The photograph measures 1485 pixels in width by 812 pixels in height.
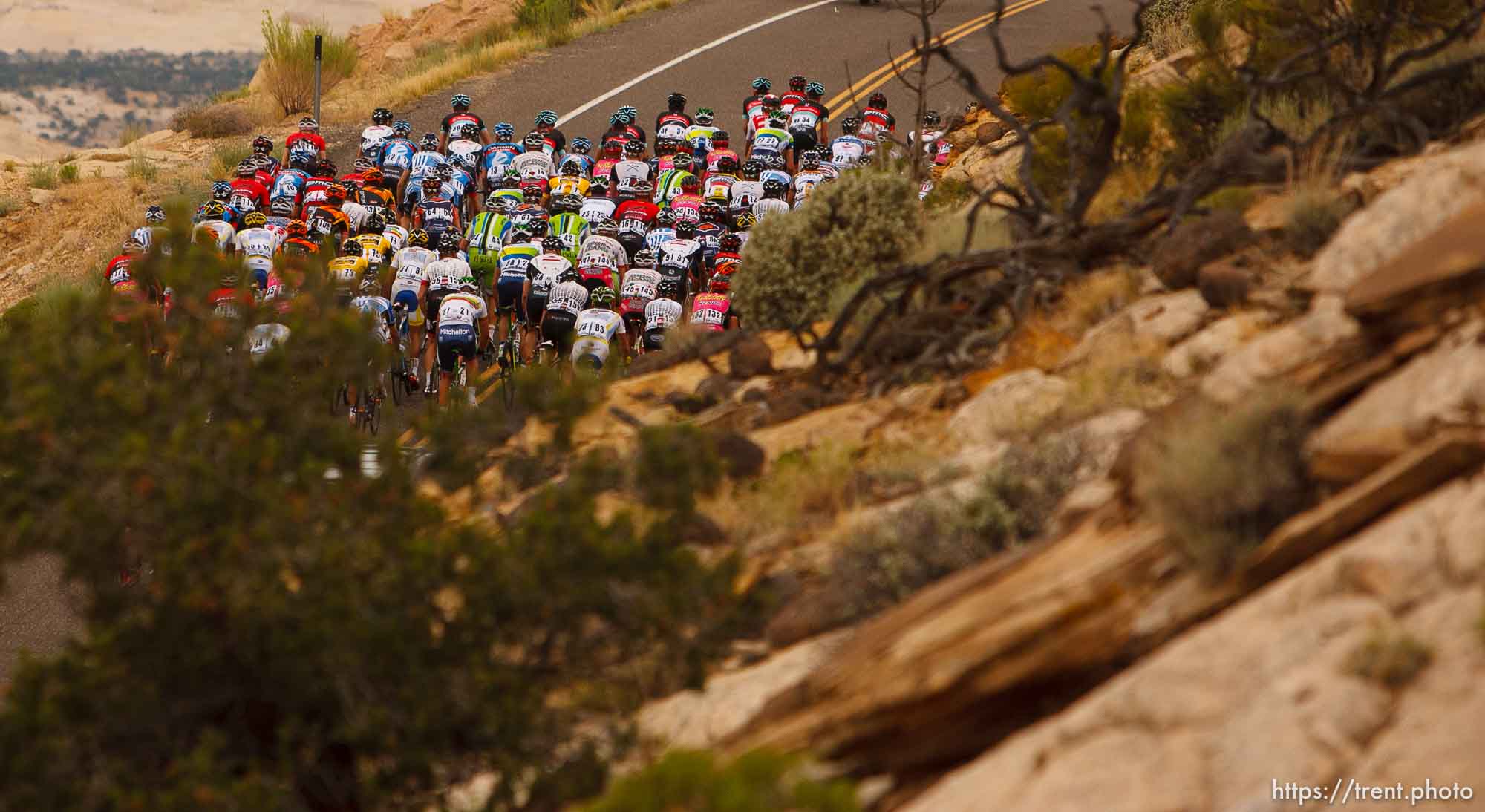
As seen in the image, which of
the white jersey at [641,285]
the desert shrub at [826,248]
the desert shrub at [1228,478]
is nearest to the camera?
the desert shrub at [1228,478]

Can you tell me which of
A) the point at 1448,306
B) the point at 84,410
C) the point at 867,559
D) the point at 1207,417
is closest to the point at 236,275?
the point at 84,410

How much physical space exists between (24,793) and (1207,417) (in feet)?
19.2

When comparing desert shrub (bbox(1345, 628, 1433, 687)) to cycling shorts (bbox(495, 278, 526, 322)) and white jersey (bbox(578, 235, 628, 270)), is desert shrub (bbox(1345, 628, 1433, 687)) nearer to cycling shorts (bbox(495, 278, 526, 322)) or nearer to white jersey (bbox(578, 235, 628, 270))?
white jersey (bbox(578, 235, 628, 270))

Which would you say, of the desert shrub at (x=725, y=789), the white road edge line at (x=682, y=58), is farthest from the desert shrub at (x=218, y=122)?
the desert shrub at (x=725, y=789)

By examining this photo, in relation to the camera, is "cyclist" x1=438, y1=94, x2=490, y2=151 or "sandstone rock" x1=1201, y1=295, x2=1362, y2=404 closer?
"sandstone rock" x1=1201, y1=295, x2=1362, y2=404

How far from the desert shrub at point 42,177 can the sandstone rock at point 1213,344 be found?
27.2m

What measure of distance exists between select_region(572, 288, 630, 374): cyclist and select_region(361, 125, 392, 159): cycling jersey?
7845 millimetres

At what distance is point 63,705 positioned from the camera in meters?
7.66

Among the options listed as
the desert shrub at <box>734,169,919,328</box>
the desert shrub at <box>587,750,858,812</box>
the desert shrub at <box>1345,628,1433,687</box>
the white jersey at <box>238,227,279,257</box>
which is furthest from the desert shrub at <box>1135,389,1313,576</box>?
the white jersey at <box>238,227,279,257</box>

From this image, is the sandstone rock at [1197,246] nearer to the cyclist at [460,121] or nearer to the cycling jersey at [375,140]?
the cyclist at [460,121]

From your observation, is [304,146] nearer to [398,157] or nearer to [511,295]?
[398,157]

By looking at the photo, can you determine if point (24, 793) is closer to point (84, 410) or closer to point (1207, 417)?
point (84, 410)

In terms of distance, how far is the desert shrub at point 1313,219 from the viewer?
987cm

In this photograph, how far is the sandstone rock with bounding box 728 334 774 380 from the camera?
1240cm
